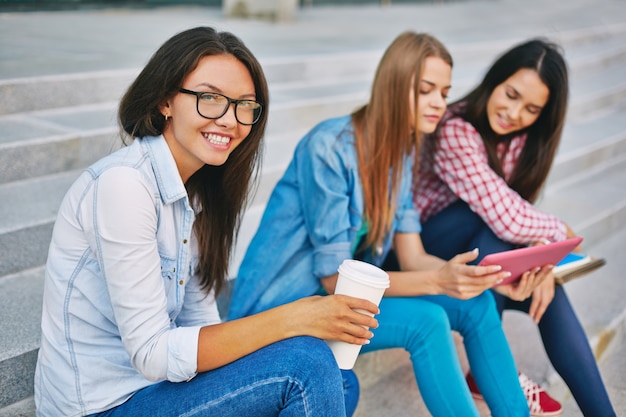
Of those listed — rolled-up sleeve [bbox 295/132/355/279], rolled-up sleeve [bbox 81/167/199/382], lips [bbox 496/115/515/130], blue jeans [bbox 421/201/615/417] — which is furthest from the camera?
lips [bbox 496/115/515/130]

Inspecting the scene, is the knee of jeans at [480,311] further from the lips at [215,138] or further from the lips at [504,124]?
the lips at [215,138]

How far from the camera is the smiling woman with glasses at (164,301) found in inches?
61.2

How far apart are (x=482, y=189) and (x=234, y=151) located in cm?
117

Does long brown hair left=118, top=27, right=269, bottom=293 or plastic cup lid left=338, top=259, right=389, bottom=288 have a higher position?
long brown hair left=118, top=27, right=269, bottom=293

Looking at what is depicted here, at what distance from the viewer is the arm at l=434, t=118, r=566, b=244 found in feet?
8.65

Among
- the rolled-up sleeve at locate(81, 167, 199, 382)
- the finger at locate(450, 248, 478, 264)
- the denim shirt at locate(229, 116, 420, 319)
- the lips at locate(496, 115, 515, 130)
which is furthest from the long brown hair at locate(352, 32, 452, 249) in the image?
the rolled-up sleeve at locate(81, 167, 199, 382)

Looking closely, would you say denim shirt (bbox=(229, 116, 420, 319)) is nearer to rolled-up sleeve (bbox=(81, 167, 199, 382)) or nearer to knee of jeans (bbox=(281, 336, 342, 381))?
knee of jeans (bbox=(281, 336, 342, 381))

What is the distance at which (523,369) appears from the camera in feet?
9.95

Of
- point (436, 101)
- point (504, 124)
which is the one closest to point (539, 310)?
point (504, 124)

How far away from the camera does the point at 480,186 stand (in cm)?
267

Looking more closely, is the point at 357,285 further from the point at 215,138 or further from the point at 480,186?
the point at 480,186

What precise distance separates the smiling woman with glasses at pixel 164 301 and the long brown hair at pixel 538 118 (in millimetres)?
1337

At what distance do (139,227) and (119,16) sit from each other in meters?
5.61

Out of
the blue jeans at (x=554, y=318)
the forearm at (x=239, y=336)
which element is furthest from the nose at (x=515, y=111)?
the forearm at (x=239, y=336)
